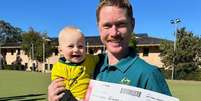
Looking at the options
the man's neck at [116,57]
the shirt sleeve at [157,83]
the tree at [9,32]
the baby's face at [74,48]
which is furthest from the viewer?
the tree at [9,32]

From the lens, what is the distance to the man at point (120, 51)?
326cm

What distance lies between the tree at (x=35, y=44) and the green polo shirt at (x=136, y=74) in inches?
3092

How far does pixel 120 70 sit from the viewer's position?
11.1ft

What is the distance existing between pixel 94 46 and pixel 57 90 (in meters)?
75.0

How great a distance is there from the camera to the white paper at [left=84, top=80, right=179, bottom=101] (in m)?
2.97

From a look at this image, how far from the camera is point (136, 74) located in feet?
10.8

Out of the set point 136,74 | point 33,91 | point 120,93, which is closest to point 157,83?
point 136,74

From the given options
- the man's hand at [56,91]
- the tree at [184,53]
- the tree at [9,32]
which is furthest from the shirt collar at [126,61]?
the tree at [9,32]

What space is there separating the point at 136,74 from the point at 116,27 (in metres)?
0.35

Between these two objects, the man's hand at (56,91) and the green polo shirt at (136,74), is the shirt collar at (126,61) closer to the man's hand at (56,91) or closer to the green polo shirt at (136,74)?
the green polo shirt at (136,74)

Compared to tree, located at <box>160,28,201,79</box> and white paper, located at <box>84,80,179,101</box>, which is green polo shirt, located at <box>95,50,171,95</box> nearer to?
white paper, located at <box>84,80,179,101</box>

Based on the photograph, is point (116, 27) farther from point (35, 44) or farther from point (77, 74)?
point (35, 44)

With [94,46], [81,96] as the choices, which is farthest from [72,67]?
[94,46]

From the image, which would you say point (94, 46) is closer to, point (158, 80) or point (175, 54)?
point (175, 54)
